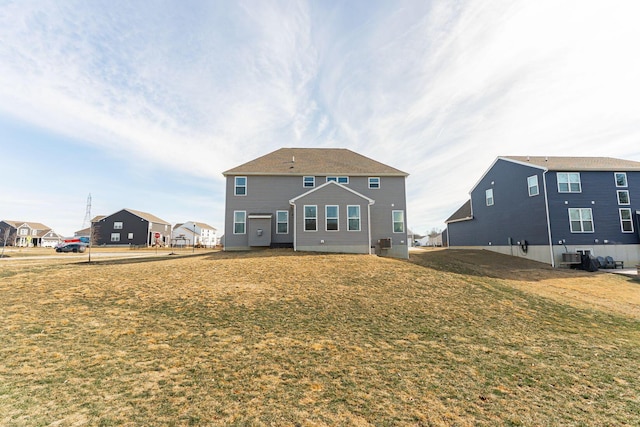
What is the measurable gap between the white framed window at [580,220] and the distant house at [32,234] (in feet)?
283

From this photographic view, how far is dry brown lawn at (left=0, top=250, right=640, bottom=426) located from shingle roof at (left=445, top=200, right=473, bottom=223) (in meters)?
21.5

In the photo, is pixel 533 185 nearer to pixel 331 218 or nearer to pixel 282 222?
pixel 331 218

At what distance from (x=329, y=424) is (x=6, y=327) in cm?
754

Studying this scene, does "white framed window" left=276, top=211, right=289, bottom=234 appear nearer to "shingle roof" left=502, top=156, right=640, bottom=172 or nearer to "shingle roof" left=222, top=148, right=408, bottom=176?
"shingle roof" left=222, top=148, right=408, bottom=176

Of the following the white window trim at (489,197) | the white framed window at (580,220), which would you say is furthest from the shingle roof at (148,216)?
the white framed window at (580,220)

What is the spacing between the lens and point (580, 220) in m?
21.3

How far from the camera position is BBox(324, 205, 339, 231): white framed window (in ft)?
60.5

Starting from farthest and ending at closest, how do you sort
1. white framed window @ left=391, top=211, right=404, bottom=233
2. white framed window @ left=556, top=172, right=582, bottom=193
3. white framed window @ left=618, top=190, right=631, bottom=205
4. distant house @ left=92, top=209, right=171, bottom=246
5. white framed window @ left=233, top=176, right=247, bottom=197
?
1. distant house @ left=92, top=209, right=171, bottom=246
2. white framed window @ left=618, top=190, right=631, bottom=205
3. white framed window @ left=556, top=172, right=582, bottom=193
4. white framed window @ left=391, top=211, right=404, bottom=233
5. white framed window @ left=233, top=176, right=247, bottom=197

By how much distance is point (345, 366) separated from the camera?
5.13 meters

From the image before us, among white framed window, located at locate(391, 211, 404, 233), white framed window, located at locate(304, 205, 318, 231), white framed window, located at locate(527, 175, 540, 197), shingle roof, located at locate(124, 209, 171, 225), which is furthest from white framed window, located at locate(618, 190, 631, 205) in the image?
shingle roof, located at locate(124, 209, 171, 225)

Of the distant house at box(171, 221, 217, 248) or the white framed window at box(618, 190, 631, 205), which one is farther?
the distant house at box(171, 221, 217, 248)

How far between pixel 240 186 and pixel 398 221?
12.4 metres

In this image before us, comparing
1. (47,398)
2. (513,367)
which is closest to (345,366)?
(513,367)

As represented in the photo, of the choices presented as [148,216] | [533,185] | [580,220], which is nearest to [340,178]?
[533,185]
